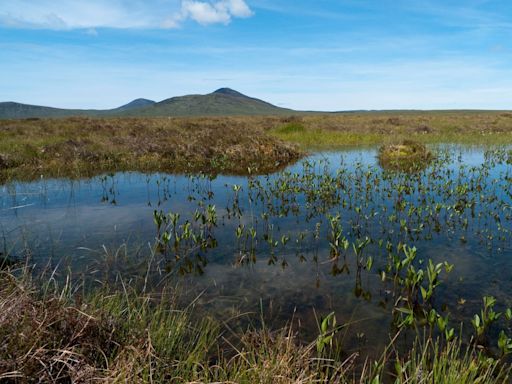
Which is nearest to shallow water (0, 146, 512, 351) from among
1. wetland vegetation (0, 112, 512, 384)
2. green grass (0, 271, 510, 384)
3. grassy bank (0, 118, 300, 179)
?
wetland vegetation (0, 112, 512, 384)

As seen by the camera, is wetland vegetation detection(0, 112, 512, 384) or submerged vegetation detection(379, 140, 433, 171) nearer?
wetland vegetation detection(0, 112, 512, 384)

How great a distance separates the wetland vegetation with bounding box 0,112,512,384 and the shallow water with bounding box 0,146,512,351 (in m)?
0.04

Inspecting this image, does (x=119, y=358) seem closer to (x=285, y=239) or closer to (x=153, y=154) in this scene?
(x=285, y=239)

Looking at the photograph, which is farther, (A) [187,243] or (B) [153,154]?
(B) [153,154]

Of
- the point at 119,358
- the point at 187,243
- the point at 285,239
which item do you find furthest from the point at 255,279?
the point at 119,358

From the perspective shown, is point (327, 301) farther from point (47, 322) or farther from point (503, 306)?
point (47, 322)

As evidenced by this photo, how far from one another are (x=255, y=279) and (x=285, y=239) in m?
1.40

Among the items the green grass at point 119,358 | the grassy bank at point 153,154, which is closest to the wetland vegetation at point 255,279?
the green grass at point 119,358

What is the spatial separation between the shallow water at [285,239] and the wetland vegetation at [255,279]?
4cm

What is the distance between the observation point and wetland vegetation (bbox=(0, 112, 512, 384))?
3.45m

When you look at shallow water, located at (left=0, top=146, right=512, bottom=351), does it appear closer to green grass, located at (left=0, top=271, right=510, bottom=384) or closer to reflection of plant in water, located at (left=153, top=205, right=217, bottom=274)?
reflection of plant in water, located at (left=153, top=205, right=217, bottom=274)

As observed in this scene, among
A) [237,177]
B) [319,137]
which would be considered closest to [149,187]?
[237,177]

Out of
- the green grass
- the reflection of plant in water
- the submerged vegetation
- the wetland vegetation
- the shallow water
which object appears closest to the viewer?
the green grass

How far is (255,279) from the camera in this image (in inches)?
245
